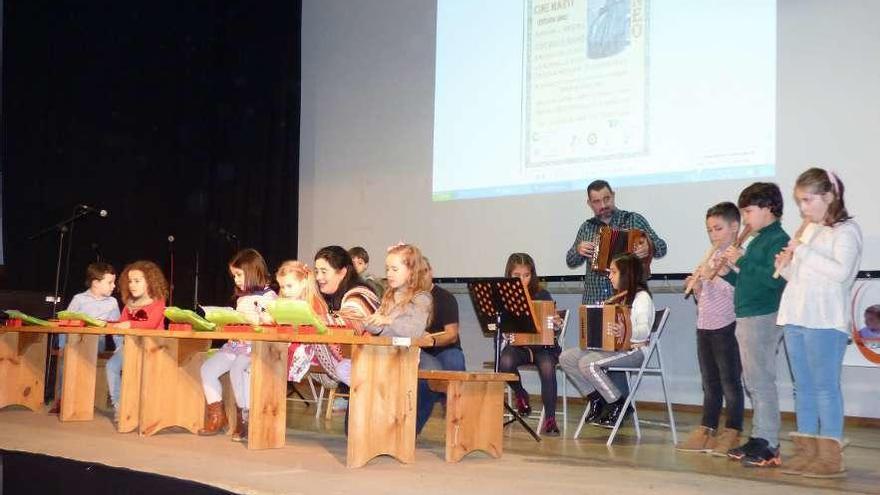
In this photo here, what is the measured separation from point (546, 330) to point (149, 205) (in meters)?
4.76

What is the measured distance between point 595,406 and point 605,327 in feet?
2.52

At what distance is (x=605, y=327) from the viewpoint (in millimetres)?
5270

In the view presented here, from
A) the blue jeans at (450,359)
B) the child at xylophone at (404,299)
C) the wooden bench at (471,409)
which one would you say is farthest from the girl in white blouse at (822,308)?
the blue jeans at (450,359)

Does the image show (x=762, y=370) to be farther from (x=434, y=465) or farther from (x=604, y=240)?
(x=604, y=240)

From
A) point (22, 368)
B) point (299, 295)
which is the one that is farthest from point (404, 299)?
point (22, 368)

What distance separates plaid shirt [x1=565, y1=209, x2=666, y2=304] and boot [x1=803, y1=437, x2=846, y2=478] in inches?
87.3

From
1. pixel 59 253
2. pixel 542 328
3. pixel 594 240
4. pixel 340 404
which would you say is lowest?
pixel 340 404

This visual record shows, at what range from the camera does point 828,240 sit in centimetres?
393

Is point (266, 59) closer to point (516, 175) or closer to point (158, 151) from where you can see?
point (158, 151)

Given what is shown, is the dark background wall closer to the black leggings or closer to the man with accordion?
the black leggings

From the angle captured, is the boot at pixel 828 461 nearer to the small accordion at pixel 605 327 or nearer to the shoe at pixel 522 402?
the small accordion at pixel 605 327

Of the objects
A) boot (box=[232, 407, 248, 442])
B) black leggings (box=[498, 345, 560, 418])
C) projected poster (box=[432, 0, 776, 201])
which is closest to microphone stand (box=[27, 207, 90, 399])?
boot (box=[232, 407, 248, 442])

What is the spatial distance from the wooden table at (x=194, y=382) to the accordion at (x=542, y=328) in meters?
1.46

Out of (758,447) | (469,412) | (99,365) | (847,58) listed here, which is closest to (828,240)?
(758,447)
